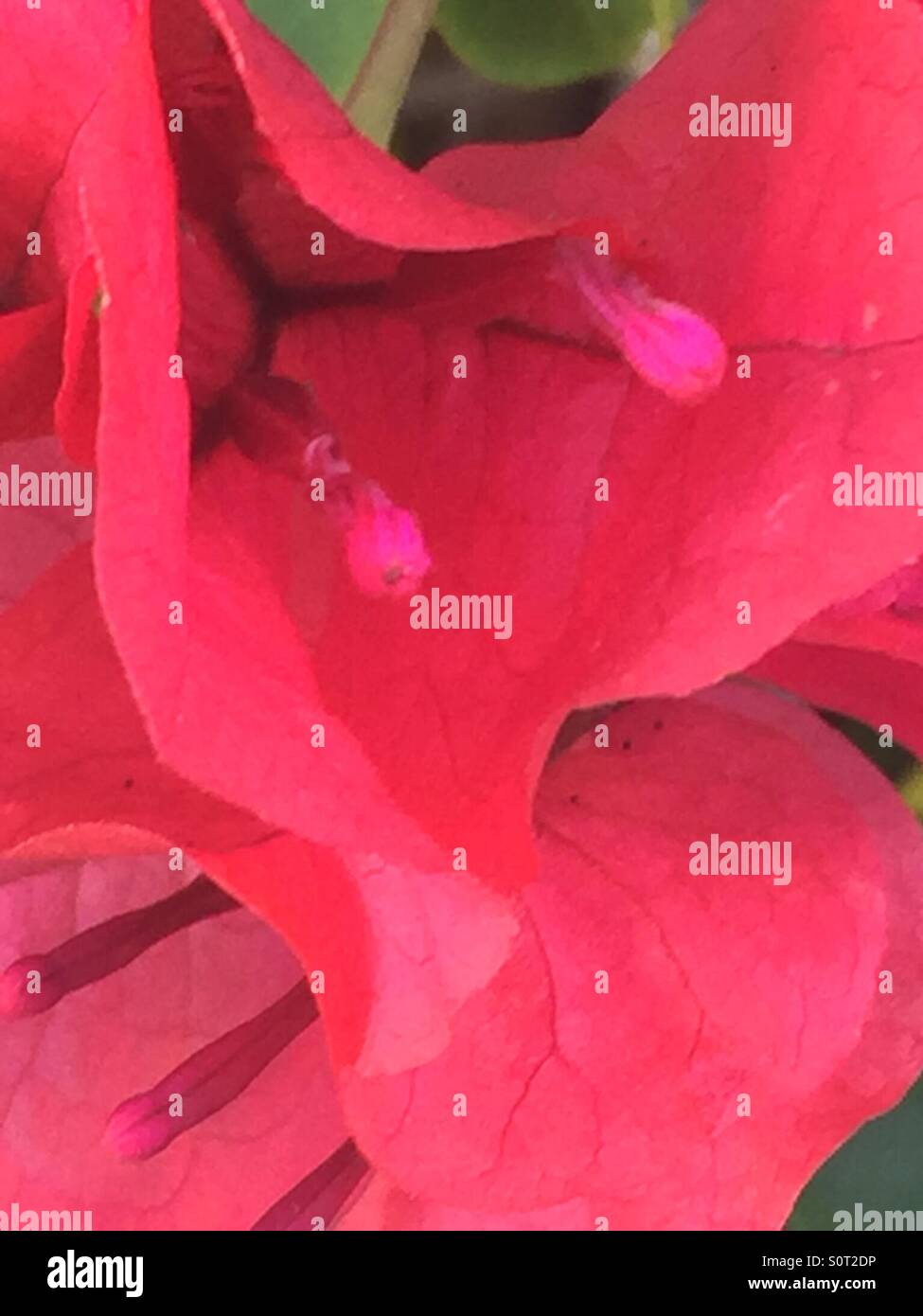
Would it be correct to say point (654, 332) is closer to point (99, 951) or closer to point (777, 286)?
point (777, 286)

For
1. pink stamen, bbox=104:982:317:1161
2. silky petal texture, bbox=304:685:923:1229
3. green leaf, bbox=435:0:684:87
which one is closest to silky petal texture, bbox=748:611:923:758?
silky petal texture, bbox=304:685:923:1229

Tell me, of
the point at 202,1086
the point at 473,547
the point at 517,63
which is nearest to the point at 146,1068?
the point at 202,1086

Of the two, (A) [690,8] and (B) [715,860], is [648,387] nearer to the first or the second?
(B) [715,860]

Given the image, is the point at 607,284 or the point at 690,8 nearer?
the point at 607,284

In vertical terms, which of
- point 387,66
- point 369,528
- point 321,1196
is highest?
point 387,66

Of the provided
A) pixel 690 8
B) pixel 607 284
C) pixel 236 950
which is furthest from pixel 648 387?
pixel 690 8
